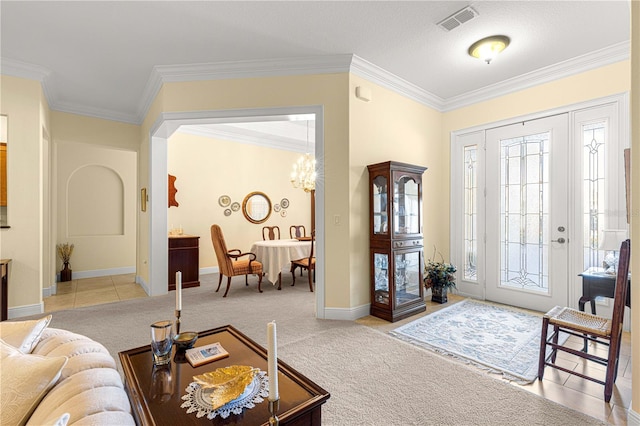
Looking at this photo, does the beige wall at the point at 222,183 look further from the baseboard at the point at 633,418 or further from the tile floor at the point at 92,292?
the baseboard at the point at 633,418

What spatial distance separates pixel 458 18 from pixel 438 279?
3.15m

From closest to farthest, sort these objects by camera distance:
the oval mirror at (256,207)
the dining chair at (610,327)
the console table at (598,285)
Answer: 1. the dining chair at (610,327)
2. the console table at (598,285)
3. the oval mirror at (256,207)

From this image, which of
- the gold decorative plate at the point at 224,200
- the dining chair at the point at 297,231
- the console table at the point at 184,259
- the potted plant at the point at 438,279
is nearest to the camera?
the potted plant at the point at 438,279

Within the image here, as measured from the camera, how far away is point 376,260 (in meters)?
3.85

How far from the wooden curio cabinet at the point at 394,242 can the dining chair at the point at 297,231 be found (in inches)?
150

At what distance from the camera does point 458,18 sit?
9.53 feet

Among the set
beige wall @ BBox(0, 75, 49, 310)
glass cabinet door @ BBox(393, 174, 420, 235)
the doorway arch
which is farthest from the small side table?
glass cabinet door @ BBox(393, 174, 420, 235)

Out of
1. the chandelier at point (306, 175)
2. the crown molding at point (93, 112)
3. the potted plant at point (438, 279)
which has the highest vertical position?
the crown molding at point (93, 112)

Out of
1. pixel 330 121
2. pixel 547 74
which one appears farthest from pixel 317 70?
pixel 547 74

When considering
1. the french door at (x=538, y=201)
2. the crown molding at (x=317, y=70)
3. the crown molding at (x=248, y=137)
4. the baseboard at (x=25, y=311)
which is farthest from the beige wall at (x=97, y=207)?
the french door at (x=538, y=201)

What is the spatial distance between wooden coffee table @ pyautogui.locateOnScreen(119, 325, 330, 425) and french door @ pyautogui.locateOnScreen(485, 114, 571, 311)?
12.9 ft

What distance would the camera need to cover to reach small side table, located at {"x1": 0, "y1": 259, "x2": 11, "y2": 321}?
3.53m

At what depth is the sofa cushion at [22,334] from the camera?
4.05 ft

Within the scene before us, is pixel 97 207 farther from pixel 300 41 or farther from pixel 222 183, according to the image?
pixel 300 41
